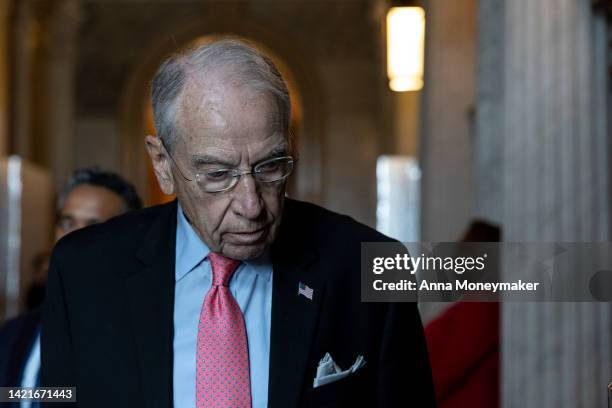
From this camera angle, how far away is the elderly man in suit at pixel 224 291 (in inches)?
79.3

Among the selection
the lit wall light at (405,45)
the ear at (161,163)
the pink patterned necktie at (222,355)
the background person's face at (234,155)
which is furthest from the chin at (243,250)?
the lit wall light at (405,45)

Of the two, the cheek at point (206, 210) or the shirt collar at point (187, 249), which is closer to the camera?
the cheek at point (206, 210)

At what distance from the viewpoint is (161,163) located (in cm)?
222

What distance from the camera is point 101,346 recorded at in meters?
2.09

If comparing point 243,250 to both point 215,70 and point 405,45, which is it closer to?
point 215,70

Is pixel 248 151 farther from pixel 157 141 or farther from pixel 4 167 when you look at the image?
pixel 4 167

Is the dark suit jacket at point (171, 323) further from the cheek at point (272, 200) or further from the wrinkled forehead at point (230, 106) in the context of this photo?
the wrinkled forehead at point (230, 106)

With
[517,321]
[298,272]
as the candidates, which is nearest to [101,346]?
[298,272]

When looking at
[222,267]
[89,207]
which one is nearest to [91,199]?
[89,207]

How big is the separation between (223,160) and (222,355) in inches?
16.3

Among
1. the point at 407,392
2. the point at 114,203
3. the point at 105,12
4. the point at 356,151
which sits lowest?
the point at 407,392

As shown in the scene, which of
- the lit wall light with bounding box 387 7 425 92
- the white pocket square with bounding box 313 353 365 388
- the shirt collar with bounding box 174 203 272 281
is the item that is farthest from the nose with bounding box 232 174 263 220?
the lit wall light with bounding box 387 7 425 92

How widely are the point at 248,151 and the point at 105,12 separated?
51.9ft

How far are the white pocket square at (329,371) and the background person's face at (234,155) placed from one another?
27 centimetres
